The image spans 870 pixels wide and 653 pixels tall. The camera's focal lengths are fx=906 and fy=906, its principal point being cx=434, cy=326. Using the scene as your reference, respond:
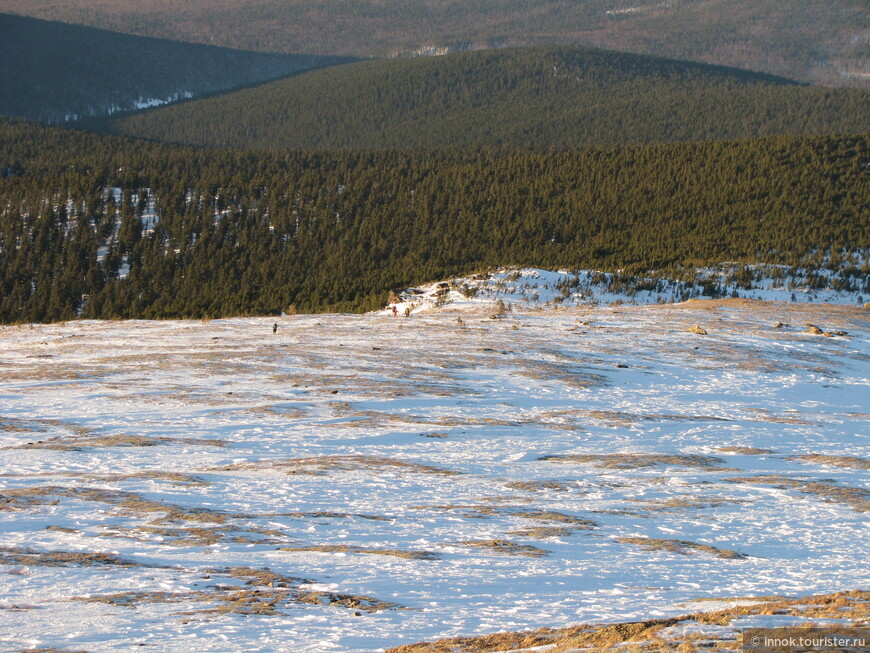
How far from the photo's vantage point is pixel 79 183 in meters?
123

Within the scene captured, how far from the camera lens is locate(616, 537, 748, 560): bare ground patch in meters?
10.7

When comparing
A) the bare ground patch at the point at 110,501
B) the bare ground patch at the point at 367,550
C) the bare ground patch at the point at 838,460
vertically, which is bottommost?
the bare ground patch at the point at 838,460

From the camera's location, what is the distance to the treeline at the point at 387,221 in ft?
255

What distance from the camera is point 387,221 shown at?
107938 millimetres

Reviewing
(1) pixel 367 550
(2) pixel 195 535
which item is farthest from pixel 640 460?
(2) pixel 195 535

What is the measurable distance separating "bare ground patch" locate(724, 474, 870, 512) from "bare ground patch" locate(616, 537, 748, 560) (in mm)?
3072

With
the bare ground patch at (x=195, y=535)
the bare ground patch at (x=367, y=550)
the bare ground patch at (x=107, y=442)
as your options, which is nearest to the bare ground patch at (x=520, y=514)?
the bare ground patch at (x=367, y=550)

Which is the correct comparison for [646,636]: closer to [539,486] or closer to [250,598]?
[250,598]

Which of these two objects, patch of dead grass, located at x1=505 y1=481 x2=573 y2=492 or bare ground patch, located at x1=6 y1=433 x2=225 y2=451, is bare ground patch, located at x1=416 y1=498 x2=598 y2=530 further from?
bare ground patch, located at x1=6 y1=433 x2=225 y2=451

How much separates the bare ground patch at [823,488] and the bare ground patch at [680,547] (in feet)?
10.1

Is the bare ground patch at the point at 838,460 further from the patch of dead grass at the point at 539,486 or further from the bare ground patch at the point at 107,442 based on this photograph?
the bare ground patch at the point at 107,442

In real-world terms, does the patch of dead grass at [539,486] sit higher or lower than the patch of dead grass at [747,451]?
higher

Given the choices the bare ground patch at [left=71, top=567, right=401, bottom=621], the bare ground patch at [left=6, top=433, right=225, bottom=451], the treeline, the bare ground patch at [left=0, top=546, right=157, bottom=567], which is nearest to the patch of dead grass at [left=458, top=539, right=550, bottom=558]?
the bare ground patch at [left=71, top=567, right=401, bottom=621]

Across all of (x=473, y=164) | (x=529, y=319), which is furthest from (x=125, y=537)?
(x=473, y=164)
